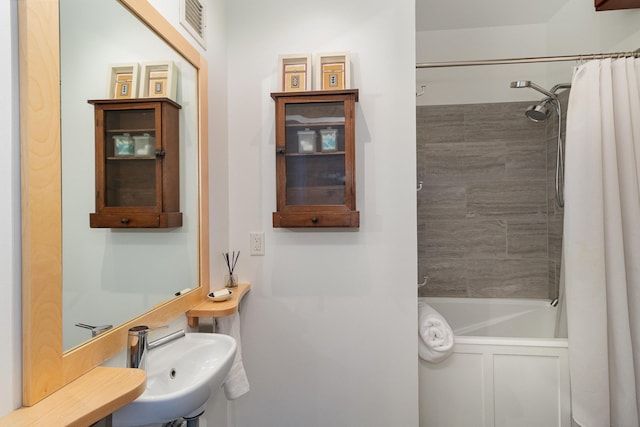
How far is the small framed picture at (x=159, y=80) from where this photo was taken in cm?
117

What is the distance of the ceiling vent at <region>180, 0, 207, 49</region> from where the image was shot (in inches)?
53.2

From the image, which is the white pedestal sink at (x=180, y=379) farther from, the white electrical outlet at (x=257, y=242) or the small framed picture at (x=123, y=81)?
the small framed picture at (x=123, y=81)

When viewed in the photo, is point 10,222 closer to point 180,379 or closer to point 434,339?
point 180,379

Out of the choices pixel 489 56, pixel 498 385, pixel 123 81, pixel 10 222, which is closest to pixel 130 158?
pixel 123 81

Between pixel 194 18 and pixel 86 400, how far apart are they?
144cm

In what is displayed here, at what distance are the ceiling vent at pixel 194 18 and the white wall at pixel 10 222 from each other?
0.76m

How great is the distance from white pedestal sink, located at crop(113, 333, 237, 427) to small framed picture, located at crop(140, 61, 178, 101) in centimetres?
89

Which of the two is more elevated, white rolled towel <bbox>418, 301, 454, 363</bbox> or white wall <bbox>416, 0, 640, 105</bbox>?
white wall <bbox>416, 0, 640, 105</bbox>

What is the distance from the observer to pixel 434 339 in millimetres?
1747

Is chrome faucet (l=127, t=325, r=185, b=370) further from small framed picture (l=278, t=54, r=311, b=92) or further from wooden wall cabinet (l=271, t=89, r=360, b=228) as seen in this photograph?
small framed picture (l=278, t=54, r=311, b=92)

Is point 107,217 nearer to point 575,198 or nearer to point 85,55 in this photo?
point 85,55

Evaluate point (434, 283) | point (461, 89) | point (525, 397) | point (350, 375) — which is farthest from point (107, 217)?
point (461, 89)

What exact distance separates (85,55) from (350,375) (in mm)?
1677

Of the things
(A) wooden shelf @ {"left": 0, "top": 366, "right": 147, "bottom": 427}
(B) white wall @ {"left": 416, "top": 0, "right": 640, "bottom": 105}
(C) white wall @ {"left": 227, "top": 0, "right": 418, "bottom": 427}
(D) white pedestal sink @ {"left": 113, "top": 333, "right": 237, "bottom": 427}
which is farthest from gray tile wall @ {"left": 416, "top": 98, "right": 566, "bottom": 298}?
(A) wooden shelf @ {"left": 0, "top": 366, "right": 147, "bottom": 427}
